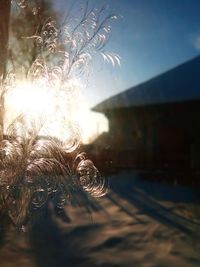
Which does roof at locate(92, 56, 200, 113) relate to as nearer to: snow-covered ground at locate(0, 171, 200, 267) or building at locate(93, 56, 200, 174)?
building at locate(93, 56, 200, 174)

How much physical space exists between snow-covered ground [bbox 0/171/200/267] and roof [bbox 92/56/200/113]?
371 inches

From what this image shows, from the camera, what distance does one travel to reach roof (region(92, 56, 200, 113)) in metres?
18.8

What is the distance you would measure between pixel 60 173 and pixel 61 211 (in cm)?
87

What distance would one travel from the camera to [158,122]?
20.3 metres

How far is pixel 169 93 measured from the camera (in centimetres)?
1941

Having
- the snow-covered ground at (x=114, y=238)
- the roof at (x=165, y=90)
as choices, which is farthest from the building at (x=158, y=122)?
the snow-covered ground at (x=114, y=238)

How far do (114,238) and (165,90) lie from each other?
568 inches

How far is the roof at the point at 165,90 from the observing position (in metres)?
18.8

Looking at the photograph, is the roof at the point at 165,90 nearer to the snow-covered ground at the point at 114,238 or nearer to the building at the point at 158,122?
the building at the point at 158,122

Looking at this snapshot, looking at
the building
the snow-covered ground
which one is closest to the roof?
the building

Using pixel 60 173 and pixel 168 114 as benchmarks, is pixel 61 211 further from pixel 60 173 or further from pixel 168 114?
pixel 168 114

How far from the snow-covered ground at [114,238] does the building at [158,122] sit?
29.7 feet

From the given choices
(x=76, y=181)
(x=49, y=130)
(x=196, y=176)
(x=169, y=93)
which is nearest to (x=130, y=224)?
(x=76, y=181)

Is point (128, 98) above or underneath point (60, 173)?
above
